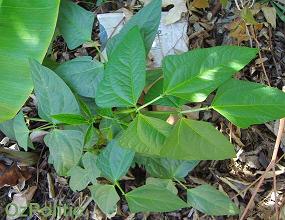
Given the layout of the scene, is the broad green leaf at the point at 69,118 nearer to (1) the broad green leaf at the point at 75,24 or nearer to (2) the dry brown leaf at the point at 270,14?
(1) the broad green leaf at the point at 75,24

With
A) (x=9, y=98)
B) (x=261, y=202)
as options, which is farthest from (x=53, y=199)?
(x=261, y=202)

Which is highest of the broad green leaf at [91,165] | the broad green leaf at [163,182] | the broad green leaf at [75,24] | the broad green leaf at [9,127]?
the broad green leaf at [75,24]

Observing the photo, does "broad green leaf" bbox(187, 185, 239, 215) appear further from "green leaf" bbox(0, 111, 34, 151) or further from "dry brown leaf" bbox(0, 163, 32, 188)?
"dry brown leaf" bbox(0, 163, 32, 188)

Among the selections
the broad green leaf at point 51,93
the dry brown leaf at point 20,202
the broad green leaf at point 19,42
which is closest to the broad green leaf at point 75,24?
the broad green leaf at point 19,42

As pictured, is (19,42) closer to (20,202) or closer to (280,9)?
(20,202)

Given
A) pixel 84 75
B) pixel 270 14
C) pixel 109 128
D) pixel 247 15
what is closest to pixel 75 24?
pixel 84 75

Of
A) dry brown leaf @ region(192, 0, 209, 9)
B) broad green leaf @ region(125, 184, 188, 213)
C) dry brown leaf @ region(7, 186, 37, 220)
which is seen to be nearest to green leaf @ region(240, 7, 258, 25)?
dry brown leaf @ region(192, 0, 209, 9)
